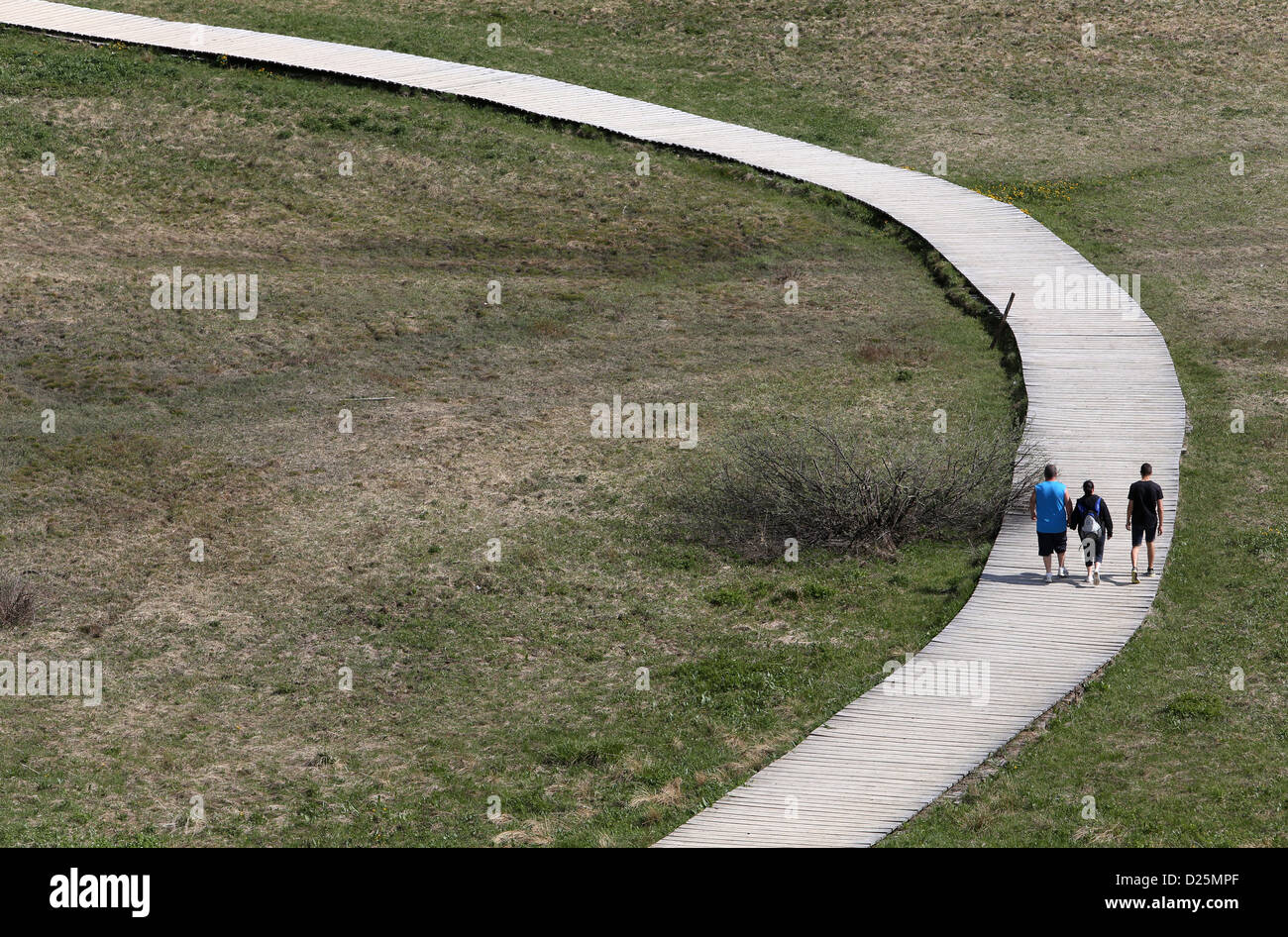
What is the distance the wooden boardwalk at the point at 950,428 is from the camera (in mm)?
13961

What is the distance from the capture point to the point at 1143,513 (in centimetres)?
1727

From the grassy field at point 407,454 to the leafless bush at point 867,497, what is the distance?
17.2 inches

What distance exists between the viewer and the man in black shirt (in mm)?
17266
